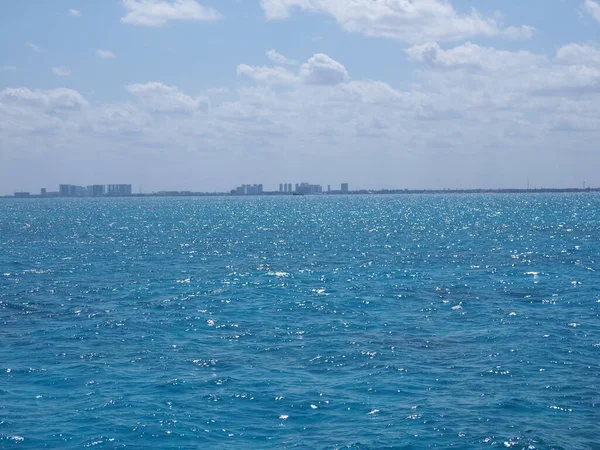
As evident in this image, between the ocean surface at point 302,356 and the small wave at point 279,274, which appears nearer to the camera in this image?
the ocean surface at point 302,356

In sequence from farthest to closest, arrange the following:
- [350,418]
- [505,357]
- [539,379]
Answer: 1. [505,357]
2. [539,379]
3. [350,418]

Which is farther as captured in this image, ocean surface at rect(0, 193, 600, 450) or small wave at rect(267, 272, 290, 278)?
small wave at rect(267, 272, 290, 278)

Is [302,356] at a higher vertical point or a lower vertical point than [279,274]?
lower

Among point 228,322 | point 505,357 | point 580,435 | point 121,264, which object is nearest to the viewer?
point 580,435

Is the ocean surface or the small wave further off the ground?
the small wave

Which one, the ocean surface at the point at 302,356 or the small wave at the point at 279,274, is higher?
the small wave at the point at 279,274

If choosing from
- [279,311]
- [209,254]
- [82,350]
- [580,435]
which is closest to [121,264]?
[209,254]

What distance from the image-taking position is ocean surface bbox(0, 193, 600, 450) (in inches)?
821

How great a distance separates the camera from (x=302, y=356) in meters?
28.9

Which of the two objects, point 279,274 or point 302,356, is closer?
point 302,356

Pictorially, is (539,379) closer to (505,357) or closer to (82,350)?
(505,357)

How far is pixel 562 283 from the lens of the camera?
160 ft

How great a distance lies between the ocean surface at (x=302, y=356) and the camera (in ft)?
68.4

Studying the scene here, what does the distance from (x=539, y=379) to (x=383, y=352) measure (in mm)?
6401
